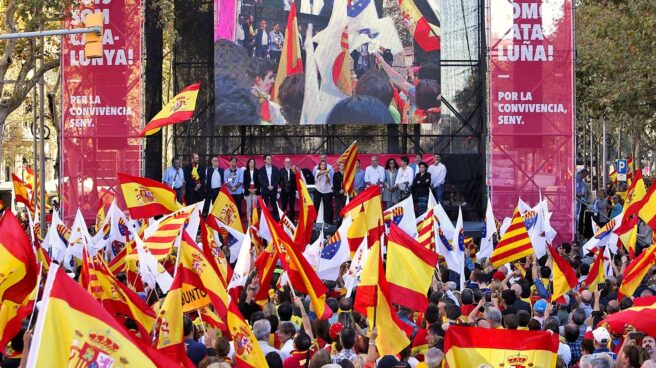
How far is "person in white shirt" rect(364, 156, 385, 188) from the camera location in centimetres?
2597

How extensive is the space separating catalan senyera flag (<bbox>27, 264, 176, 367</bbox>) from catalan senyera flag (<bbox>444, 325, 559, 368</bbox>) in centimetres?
245

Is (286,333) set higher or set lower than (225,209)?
lower

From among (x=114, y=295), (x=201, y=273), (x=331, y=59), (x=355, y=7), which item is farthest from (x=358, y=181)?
(x=201, y=273)

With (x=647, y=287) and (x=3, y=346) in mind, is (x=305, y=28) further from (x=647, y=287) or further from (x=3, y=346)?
(x=3, y=346)

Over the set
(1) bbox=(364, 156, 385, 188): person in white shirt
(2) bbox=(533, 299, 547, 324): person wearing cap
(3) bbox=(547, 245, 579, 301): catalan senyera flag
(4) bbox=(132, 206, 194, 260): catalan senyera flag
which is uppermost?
(1) bbox=(364, 156, 385, 188): person in white shirt

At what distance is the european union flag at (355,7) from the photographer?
28047 mm

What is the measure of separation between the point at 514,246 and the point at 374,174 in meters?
9.28

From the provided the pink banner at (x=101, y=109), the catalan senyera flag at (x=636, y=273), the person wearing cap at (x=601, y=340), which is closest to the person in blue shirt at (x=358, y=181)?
the pink banner at (x=101, y=109)

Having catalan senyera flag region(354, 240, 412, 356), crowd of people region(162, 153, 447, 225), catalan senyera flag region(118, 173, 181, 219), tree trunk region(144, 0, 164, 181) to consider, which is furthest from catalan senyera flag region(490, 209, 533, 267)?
tree trunk region(144, 0, 164, 181)

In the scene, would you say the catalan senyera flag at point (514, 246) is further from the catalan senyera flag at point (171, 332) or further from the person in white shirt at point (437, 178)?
the person in white shirt at point (437, 178)

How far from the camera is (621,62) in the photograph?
106 ft

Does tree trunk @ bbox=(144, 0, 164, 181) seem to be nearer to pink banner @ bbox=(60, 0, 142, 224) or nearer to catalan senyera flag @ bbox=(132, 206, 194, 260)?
pink banner @ bbox=(60, 0, 142, 224)

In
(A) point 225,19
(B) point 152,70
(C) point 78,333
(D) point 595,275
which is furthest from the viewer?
(B) point 152,70

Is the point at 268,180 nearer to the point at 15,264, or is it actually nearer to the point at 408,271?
the point at 408,271
